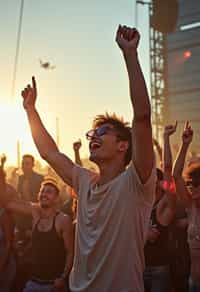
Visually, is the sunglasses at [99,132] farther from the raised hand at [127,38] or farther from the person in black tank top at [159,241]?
the person in black tank top at [159,241]

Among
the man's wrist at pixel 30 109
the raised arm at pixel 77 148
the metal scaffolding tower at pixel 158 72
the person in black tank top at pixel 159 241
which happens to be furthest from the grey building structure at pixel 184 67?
the man's wrist at pixel 30 109

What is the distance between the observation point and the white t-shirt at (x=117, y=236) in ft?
8.07

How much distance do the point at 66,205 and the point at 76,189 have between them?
14.4 ft

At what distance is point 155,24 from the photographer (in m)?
19.8

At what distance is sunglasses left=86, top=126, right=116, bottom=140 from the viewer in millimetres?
2703

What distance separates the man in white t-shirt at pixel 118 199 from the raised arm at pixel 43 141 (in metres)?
0.15

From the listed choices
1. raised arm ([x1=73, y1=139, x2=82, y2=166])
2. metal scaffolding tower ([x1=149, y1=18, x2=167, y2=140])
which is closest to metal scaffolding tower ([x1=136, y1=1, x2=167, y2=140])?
metal scaffolding tower ([x1=149, y1=18, x2=167, y2=140])

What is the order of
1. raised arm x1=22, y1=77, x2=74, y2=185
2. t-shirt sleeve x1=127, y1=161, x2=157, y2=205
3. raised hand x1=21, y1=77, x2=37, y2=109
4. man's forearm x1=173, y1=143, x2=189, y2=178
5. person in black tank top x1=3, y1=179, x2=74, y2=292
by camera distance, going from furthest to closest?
person in black tank top x1=3, y1=179, x2=74, y2=292
man's forearm x1=173, y1=143, x2=189, y2=178
raised hand x1=21, y1=77, x2=37, y2=109
raised arm x1=22, y1=77, x2=74, y2=185
t-shirt sleeve x1=127, y1=161, x2=157, y2=205

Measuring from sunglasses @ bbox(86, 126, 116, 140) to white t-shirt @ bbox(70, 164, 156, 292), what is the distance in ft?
0.82

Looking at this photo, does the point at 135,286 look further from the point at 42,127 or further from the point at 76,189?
the point at 42,127

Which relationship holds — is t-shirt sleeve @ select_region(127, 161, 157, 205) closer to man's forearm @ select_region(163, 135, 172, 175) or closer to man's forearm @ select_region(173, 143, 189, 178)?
man's forearm @ select_region(173, 143, 189, 178)

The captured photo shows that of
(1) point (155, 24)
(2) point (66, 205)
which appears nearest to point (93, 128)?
(2) point (66, 205)

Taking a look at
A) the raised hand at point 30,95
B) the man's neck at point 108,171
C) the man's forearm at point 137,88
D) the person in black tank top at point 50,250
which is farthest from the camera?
the person in black tank top at point 50,250

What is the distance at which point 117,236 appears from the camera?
2461mm
